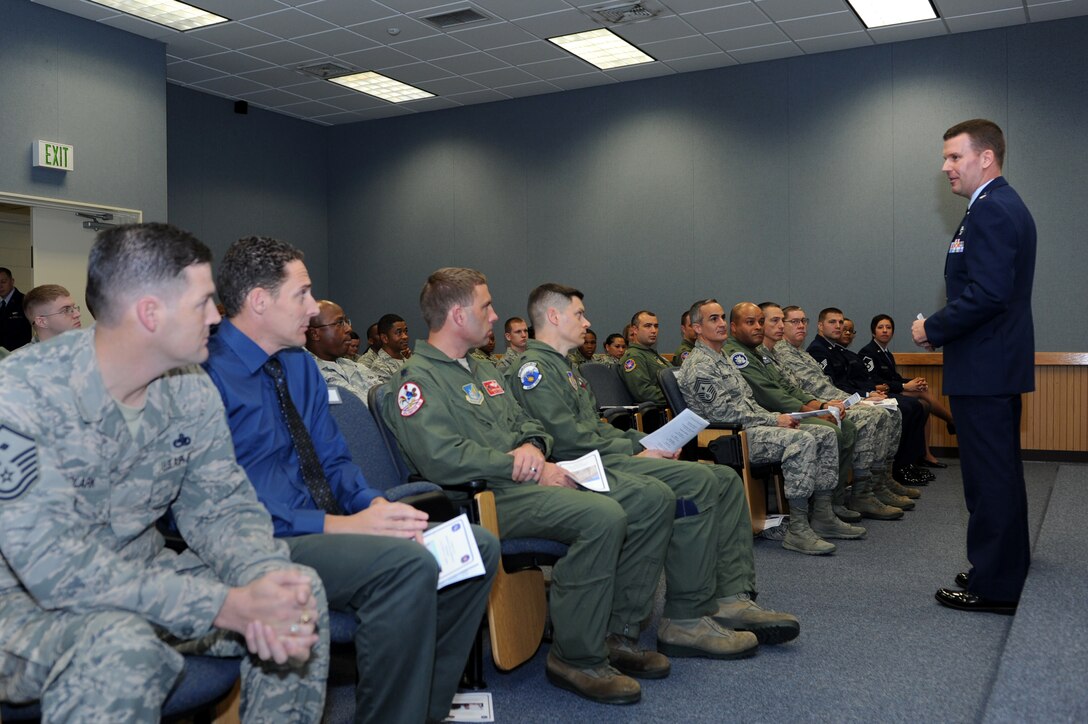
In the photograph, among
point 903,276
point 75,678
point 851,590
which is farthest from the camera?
point 903,276

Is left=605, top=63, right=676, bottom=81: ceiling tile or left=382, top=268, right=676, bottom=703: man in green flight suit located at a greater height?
left=605, top=63, right=676, bottom=81: ceiling tile

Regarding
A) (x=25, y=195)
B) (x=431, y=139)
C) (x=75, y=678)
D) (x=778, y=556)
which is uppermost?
(x=431, y=139)

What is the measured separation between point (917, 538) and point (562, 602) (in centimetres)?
274

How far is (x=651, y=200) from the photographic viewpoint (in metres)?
8.91

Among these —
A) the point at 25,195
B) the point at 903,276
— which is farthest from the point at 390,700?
the point at 903,276

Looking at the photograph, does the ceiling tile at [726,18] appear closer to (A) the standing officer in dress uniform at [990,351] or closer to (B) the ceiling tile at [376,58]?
(B) the ceiling tile at [376,58]

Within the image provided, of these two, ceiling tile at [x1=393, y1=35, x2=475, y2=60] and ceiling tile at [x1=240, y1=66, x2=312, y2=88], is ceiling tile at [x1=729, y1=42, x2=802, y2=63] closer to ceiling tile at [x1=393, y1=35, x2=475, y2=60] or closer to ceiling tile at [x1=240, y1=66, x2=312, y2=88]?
ceiling tile at [x1=393, y1=35, x2=475, y2=60]

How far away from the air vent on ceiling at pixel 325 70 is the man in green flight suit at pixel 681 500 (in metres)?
5.80

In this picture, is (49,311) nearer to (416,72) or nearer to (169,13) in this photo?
(169,13)

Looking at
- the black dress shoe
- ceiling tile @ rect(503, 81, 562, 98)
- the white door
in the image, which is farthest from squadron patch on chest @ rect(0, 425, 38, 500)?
ceiling tile @ rect(503, 81, 562, 98)

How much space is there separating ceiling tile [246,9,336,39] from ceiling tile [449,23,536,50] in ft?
3.65

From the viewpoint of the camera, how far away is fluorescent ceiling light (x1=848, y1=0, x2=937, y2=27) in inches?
269

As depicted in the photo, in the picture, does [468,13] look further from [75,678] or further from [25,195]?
[75,678]

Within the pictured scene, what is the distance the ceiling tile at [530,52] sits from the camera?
772 cm
